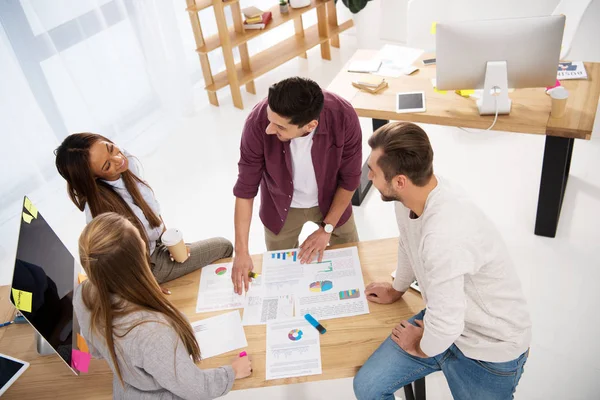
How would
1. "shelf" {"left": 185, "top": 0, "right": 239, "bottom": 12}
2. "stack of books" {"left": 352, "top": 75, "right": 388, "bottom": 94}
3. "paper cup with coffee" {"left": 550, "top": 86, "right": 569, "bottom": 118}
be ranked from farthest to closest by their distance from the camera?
1. "shelf" {"left": 185, "top": 0, "right": 239, "bottom": 12}
2. "stack of books" {"left": 352, "top": 75, "right": 388, "bottom": 94}
3. "paper cup with coffee" {"left": 550, "top": 86, "right": 569, "bottom": 118}

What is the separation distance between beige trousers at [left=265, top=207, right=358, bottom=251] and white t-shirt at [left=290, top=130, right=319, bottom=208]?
0.04 m

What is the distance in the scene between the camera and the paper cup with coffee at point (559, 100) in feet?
8.56

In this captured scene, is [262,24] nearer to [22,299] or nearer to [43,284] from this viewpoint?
[43,284]

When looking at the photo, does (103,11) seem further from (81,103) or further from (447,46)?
(447,46)

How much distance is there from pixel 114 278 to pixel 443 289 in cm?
94

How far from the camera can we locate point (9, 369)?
1.91 meters

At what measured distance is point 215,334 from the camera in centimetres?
190

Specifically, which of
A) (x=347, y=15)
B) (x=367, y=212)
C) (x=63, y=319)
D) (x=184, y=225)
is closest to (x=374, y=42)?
(x=347, y=15)

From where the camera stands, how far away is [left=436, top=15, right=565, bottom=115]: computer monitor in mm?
2564

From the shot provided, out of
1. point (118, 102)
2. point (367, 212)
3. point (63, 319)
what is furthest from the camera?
point (118, 102)

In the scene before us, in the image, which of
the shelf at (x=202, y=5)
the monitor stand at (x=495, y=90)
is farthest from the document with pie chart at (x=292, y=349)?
the shelf at (x=202, y=5)

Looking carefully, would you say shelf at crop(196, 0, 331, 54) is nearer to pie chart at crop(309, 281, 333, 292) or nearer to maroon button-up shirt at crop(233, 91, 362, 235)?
maroon button-up shirt at crop(233, 91, 362, 235)

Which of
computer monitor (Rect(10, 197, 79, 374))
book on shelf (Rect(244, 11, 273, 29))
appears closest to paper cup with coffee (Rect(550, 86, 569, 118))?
computer monitor (Rect(10, 197, 79, 374))

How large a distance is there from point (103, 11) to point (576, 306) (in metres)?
3.58
